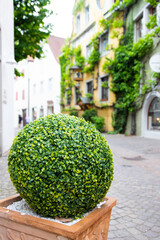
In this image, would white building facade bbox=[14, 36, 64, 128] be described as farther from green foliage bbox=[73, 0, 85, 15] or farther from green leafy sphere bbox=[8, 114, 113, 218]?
green leafy sphere bbox=[8, 114, 113, 218]

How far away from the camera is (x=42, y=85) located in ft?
96.3

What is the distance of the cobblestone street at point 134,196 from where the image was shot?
2.67 metres

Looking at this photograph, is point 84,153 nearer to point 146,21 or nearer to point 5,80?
point 5,80

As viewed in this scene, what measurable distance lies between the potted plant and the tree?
9.91 m

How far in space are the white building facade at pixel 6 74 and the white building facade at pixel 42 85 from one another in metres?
14.5

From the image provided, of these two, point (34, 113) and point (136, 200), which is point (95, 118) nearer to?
point (136, 200)

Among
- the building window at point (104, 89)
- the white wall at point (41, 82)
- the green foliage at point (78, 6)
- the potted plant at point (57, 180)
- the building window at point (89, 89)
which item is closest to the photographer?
the potted plant at point (57, 180)

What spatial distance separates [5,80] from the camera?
809 centimetres

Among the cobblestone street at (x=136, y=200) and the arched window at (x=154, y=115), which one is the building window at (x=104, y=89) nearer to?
the arched window at (x=154, y=115)

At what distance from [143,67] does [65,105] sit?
39.2ft

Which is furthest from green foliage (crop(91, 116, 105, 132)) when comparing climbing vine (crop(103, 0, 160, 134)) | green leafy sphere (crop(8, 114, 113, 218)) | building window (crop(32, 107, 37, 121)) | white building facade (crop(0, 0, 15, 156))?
building window (crop(32, 107, 37, 121))

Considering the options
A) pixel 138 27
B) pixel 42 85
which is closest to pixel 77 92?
pixel 138 27

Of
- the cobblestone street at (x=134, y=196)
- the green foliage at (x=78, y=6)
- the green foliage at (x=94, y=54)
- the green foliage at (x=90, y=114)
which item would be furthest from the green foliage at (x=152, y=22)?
the green foliage at (x=78, y=6)

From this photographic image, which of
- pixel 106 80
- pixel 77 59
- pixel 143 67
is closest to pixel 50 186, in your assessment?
pixel 143 67
